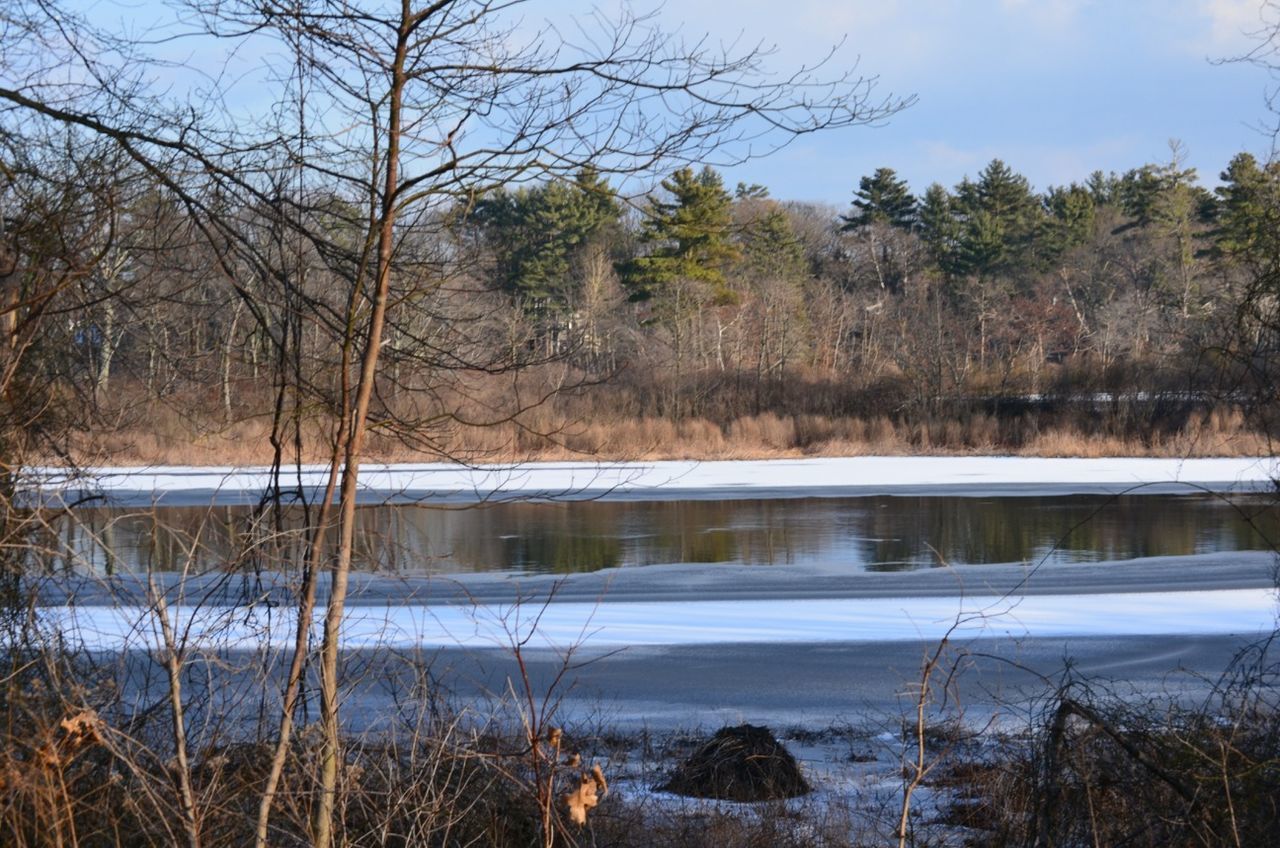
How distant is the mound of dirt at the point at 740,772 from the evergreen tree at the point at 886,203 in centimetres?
6162

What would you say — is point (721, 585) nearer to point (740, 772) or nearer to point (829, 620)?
point (829, 620)

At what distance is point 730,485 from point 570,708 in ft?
65.7

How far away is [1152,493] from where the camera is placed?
94.4 feet

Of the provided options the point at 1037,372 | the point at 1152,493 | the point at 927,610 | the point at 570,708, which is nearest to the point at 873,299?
the point at 1037,372

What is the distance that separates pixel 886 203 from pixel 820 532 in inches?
1933

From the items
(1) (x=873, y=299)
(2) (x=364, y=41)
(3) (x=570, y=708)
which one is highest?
(1) (x=873, y=299)

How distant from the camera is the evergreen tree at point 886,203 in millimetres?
67188

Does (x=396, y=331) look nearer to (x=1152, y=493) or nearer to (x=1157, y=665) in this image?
(x=1157, y=665)

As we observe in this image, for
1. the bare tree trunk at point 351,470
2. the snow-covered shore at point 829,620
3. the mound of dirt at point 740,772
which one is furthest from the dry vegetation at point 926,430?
the bare tree trunk at point 351,470

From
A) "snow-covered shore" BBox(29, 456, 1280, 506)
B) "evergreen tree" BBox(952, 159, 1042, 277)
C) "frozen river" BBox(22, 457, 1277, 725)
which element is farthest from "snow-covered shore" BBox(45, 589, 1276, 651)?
"evergreen tree" BBox(952, 159, 1042, 277)

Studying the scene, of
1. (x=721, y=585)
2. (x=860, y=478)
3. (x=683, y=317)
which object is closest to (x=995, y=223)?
(x=683, y=317)

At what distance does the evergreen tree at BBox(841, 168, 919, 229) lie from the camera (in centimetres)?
6719

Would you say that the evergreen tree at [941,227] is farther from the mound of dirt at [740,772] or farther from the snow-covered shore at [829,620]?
the mound of dirt at [740,772]

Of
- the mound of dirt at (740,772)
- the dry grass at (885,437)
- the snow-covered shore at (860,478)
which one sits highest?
the dry grass at (885,437)
